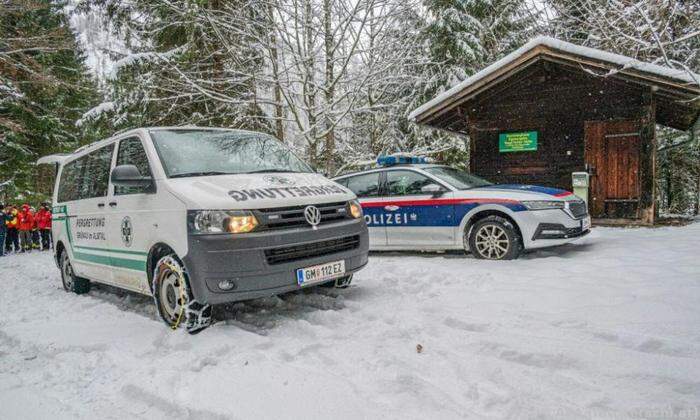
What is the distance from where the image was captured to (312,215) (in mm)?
3949

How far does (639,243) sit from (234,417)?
7.12 metres

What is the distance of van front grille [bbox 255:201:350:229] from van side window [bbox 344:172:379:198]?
3435mm

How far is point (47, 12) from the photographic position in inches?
875

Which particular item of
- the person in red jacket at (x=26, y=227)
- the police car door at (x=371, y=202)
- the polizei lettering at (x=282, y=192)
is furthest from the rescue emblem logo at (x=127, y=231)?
the person in red jacket at (x=26, y=227)

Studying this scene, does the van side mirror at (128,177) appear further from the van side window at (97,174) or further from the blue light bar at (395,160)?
the blue light bar at (395,160)

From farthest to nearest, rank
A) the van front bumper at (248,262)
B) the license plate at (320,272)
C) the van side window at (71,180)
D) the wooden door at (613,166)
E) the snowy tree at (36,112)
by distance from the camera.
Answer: the snowy tree at (36,112), the wooden door at (613,166), the van side window at (71,180), the license plate at (320,272), the van front bumper at (248,262)

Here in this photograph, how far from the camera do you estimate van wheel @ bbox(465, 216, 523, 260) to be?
620cm

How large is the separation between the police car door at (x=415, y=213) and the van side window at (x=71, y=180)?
4499 millimetres

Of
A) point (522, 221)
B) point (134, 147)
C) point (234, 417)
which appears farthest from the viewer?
point (522, 221)

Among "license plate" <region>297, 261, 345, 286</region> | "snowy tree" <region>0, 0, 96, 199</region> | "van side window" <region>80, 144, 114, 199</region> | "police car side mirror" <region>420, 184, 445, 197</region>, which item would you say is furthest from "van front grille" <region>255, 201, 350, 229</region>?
"snowy tree" <region>0, 0, 96, 199</region>

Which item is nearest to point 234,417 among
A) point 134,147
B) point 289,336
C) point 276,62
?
point 289,336

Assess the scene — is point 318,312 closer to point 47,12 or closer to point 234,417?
point 234,417

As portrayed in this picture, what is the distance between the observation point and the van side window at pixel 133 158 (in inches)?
169

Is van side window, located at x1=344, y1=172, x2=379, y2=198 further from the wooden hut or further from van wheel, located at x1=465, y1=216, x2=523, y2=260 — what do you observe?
the wooden hut
